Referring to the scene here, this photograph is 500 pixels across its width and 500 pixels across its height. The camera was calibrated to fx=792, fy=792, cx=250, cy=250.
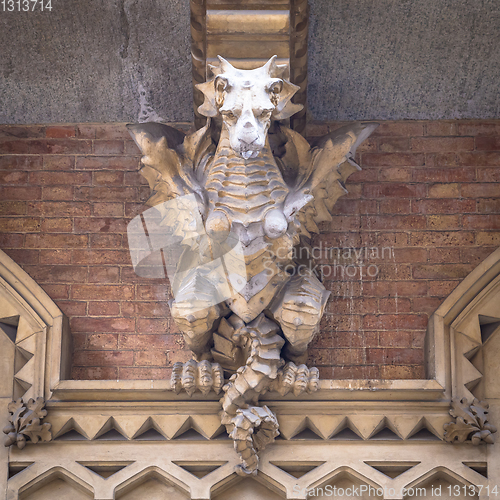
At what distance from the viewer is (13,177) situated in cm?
350

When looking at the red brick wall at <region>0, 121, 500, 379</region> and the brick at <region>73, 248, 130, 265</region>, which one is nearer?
the red brick wall at <region>0, 121, 500, 379</region>

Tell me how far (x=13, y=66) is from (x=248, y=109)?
51.4 inches

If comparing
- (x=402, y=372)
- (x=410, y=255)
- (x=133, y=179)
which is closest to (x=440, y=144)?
→ (x=410, y=255)

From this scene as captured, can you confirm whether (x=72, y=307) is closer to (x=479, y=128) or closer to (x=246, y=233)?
(x=246, y=233)

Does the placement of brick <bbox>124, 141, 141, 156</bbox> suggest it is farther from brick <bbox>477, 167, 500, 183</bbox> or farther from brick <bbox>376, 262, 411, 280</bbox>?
brick <bbox>477, 167, 500, 183</bbox>

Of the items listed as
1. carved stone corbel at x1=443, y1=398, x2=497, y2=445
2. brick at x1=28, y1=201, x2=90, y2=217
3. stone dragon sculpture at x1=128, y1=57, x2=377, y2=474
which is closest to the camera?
stone dragon sculpture at x1=128, y1=57, x2=377, y2=474

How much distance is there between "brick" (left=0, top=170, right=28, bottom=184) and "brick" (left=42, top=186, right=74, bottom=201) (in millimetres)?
104

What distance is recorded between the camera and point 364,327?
3312mm

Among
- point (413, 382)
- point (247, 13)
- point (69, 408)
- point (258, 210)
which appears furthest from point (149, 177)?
point (413, 382)

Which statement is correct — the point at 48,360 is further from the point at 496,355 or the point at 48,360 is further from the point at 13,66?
the point at 496,355

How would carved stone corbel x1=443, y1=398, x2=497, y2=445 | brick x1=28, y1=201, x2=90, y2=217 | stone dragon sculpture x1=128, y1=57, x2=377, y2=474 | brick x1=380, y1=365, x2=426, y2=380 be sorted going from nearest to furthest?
stone dragon sculpture x1=128, y1=57, x2=377, y2=474
carved stone corbel x1=443, y1=398, x2=497, y2=445
brick x1=380, y1=365, x2=426, y2=380
brick x1=28, y1=201, x2=90, y2=217

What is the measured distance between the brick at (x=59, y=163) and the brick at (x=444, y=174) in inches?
59.5

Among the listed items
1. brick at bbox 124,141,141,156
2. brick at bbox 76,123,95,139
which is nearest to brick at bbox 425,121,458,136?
brick at bbox 124,141,141,156

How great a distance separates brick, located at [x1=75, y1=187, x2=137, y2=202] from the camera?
11.4ft
